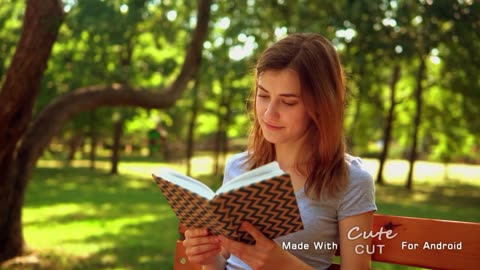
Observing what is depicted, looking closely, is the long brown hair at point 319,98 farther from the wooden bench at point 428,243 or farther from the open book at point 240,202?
the open book at point 240,202

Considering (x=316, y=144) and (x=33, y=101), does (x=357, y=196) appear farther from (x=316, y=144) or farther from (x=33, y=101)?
(x=33, y=101)

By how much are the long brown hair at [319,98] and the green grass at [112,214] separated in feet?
1.19

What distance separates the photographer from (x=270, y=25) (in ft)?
34.3

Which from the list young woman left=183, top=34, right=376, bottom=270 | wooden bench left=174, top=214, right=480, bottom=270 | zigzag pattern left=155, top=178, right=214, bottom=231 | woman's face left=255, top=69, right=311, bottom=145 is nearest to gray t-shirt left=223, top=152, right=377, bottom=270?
young woman left=183, top=34, right=376, bottom=270

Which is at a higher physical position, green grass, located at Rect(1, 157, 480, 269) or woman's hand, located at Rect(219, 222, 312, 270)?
woman's hand, located at Rect(219, 222, 312, 270)

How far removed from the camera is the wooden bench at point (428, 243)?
2.19 m

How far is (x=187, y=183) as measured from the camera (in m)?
1.74

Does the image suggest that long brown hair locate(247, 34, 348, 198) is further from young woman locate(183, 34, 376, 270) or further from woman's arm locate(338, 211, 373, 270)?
woman's arm locate(338, 211, 373, 270)

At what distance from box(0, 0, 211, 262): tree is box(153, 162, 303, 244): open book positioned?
3875mm

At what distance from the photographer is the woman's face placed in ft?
6.78

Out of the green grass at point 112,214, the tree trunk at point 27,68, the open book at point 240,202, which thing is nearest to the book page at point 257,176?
the open book at point 240,202

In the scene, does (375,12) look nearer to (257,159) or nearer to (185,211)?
(257,159)

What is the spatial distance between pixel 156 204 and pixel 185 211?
13.3m

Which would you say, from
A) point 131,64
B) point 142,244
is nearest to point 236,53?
point 131,64
